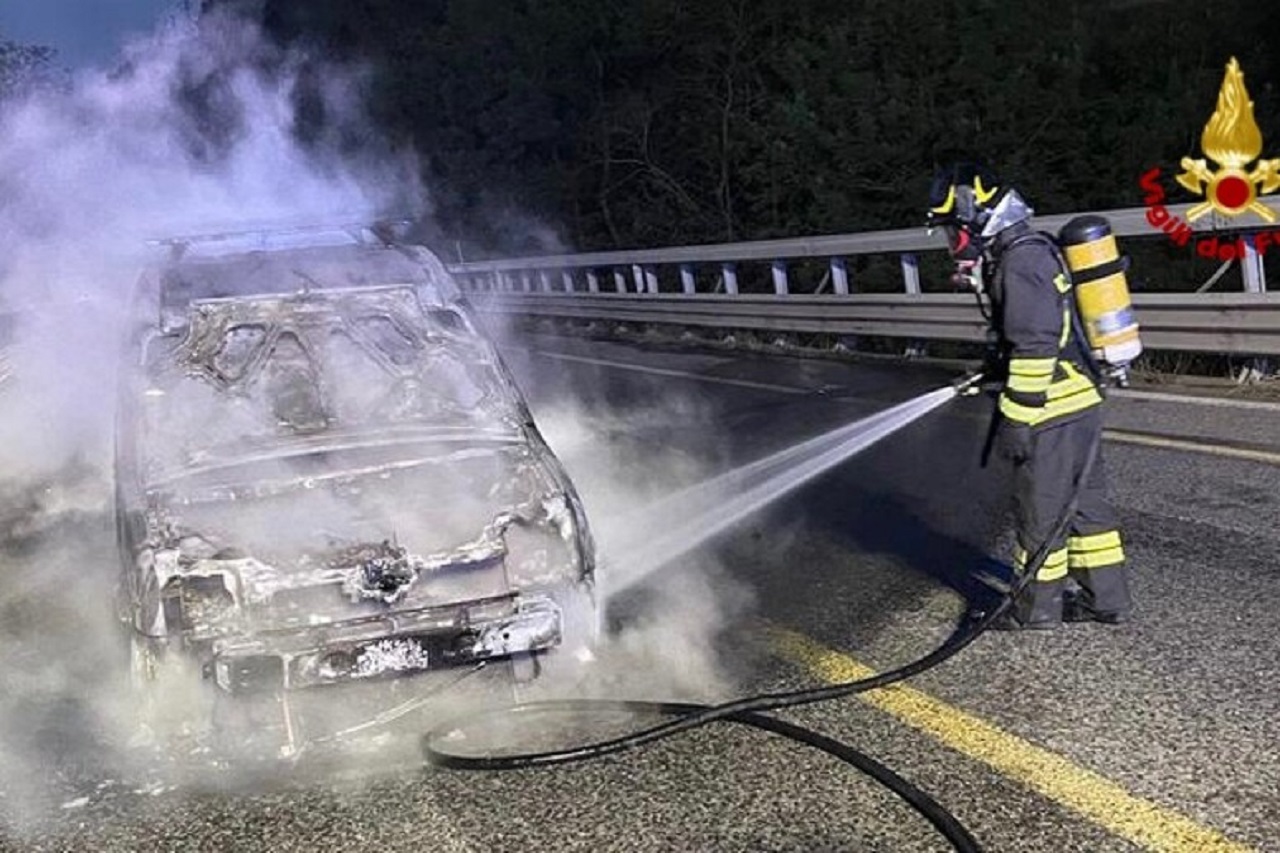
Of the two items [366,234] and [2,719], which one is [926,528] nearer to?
[366,234]

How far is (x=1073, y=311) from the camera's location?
5035 millimetres

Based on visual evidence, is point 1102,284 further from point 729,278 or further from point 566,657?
point 729,278

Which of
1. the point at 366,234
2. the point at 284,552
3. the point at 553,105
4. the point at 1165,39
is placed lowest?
the point at 284,552

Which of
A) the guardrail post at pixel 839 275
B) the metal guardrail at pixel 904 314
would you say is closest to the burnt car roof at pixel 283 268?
the metal guardrail at pixel 904 314

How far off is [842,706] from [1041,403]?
1.41 m

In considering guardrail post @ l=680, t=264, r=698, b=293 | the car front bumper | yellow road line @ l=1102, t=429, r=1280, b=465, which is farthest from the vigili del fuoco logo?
the car front bumper

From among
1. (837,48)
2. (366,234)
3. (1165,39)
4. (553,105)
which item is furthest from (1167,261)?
(553,105)

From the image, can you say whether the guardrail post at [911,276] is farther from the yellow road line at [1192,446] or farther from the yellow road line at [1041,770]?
the yellow road line at [1041,770]

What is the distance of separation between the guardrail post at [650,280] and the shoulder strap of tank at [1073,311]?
580 inches

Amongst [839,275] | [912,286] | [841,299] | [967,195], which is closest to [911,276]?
[912,286]

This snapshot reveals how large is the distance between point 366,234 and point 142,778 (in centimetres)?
323

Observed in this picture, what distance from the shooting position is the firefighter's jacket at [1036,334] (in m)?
4.89

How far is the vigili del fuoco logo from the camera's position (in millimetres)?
9503

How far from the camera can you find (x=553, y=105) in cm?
3691
